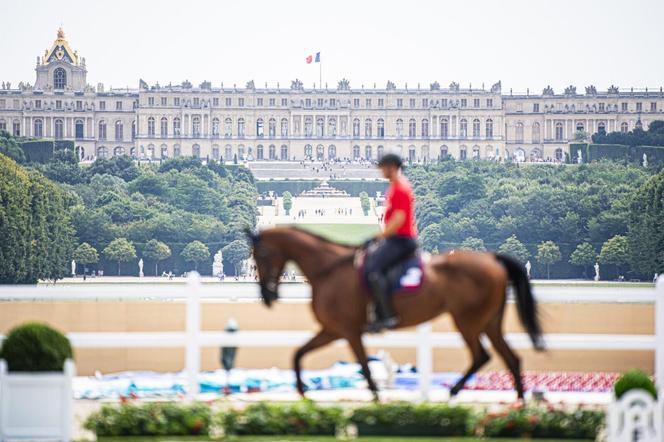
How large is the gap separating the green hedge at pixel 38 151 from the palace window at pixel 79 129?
22238mm

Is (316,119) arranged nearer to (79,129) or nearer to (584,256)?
(79,129)

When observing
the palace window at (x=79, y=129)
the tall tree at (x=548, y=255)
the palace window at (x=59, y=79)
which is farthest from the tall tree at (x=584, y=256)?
the palace window at (x=59, y=79)

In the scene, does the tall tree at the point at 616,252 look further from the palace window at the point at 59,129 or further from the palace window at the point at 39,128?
the palace window at the point at 39,128

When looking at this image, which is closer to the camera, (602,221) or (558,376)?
(558,376)

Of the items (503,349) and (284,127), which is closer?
(503,349)

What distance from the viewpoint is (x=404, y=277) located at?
37.0ft

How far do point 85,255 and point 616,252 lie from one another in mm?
18983

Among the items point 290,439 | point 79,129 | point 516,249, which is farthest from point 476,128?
point 290,439

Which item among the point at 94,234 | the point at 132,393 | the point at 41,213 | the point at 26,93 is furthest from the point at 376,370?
the point at 26,93

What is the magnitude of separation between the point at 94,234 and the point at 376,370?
53.5 meters

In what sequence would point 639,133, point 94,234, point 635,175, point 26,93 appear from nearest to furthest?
point 94,234, point 635,175, point 639,133, point 26,93

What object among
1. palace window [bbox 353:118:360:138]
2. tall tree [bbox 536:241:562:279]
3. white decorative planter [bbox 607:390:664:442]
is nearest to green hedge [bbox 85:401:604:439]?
white decorative planter [bbox 607:390:664:442]

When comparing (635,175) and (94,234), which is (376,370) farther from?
(635,175)

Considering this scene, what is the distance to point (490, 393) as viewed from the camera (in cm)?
1292
